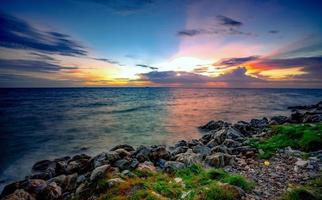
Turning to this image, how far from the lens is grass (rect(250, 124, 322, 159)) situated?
346 inches

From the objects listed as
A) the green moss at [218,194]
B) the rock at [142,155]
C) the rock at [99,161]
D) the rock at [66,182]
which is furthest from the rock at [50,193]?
the green moss at [218,194]

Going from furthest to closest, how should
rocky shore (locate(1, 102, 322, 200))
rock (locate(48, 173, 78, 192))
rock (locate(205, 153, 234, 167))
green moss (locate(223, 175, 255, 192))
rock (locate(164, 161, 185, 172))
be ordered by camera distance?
rock (locate(205, 153, 234, 167)) → rock (locate(48, 173, 78, 192)) → rock (locate(164, 161, 185, 172)) → rocky shore (locate(1, 102, 322, 200)) → green moss (locate(223, 175, 255, 192))

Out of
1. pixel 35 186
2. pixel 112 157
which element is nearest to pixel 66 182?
pixel 35 186

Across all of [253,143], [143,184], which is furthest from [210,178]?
[253,143]

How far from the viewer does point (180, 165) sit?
758 centimetres

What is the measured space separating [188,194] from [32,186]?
19.4ft

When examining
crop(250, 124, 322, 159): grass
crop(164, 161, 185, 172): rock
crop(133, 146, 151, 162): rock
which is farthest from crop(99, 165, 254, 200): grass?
crop(250, 124, 322, 159): grass

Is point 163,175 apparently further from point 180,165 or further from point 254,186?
point 254,186

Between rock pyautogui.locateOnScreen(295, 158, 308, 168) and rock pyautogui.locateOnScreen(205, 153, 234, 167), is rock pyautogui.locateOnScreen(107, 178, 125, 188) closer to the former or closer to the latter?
rock pyautogui.locateOnScreen(205, 153, 234, 167)

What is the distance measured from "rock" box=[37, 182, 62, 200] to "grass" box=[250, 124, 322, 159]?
8.09 m

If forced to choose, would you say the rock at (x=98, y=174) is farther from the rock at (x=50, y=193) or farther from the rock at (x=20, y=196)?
the rock at (x=20, y=196)

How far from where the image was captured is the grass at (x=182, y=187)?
4.90m

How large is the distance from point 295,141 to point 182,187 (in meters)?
7.15

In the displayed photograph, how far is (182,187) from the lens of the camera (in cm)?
570
